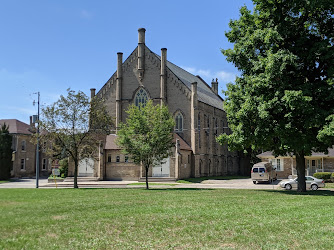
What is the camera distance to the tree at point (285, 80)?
2164 cm

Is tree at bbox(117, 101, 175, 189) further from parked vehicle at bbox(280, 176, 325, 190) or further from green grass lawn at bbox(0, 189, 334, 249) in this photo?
green grass lawn at bbox(0, 189, 334, 249)

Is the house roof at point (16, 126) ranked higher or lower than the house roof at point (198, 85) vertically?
lower

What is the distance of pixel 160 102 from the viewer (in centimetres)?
5269

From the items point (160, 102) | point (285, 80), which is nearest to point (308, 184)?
point (285, 80)

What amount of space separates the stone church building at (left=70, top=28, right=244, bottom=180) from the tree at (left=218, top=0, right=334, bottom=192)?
22.2 m

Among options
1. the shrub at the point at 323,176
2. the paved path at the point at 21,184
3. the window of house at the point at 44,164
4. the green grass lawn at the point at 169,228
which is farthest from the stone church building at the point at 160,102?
the green grass lawn at the point at 169,228

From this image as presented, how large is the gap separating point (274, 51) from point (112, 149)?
30049 mm

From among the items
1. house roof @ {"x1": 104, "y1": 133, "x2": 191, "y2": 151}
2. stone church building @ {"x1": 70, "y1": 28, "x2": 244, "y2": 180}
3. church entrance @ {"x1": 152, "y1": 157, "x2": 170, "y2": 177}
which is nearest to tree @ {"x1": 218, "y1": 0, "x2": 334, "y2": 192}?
church entrance @ {"x1": 152, "y1": 157, "x2": 170, "y2": 177}

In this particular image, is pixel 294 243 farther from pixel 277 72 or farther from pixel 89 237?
pixel 277 72

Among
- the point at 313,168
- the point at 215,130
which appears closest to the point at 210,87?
the point at 215,130

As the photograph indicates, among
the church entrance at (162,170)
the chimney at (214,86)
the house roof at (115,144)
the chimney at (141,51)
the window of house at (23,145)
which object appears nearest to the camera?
the church entrance at (162,170)

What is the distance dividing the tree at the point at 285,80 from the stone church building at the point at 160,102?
22.2 meters

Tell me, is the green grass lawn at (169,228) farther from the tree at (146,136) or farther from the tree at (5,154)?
the tree at (5,154)

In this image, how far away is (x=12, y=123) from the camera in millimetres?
65062
